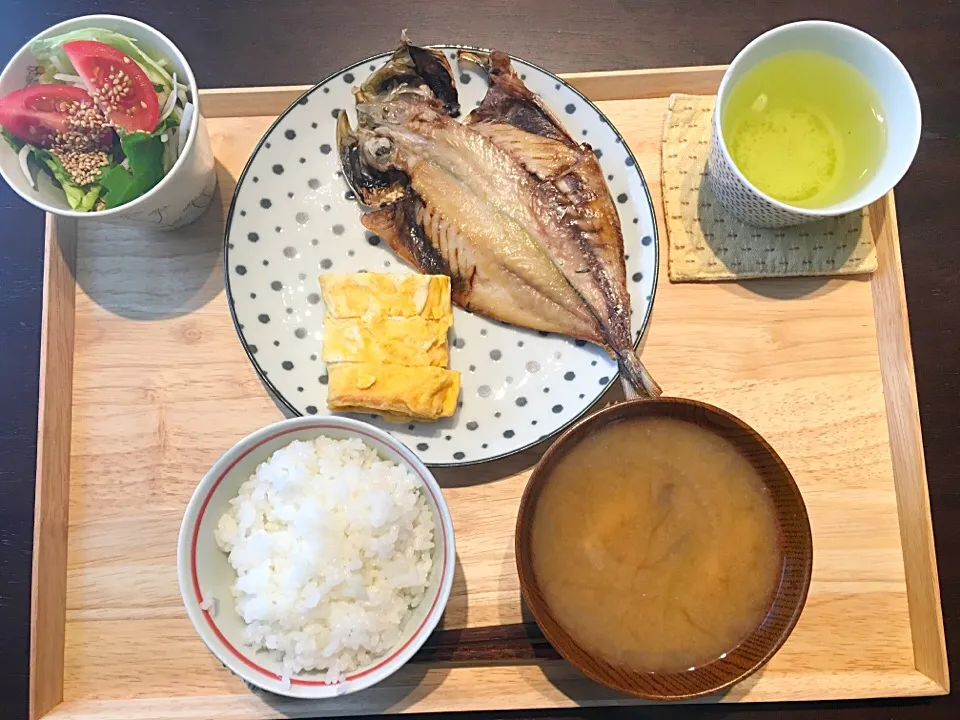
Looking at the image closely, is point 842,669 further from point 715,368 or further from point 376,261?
point 376,261

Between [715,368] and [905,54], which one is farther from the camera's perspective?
[905,54]

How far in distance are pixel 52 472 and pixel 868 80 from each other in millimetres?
1959

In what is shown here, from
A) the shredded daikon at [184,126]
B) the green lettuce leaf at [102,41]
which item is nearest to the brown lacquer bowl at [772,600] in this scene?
the shredded daikon at [184,126]

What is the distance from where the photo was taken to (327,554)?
1.39 metres

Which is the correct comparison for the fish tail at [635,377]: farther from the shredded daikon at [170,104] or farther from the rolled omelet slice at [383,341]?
the shredded daikon at [170,104]

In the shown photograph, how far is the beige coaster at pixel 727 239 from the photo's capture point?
5.62 ft

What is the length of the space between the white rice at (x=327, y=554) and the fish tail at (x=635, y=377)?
48 centimetres

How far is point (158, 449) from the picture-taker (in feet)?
5.44

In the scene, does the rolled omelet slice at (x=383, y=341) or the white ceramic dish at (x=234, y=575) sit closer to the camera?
the white ceramic dish at (x=234, y=575)

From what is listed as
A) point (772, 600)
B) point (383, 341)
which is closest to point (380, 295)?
point (383, 341)

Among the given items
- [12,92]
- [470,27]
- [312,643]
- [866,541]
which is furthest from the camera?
[470,27]

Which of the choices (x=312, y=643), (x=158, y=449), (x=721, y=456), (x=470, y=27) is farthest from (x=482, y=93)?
(x=312, y=643)

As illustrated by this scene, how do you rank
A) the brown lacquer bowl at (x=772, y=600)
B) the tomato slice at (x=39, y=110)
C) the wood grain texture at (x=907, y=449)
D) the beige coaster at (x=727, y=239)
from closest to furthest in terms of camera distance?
1. the brown lacquer bowl at (x=772, y=600)
2. the tomato slice at (x=39, y=110)
3. the wood grain texture at (x=907, y=449)
4. the beige coaster at (x=727, y=239)

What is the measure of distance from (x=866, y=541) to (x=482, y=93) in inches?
51.9
